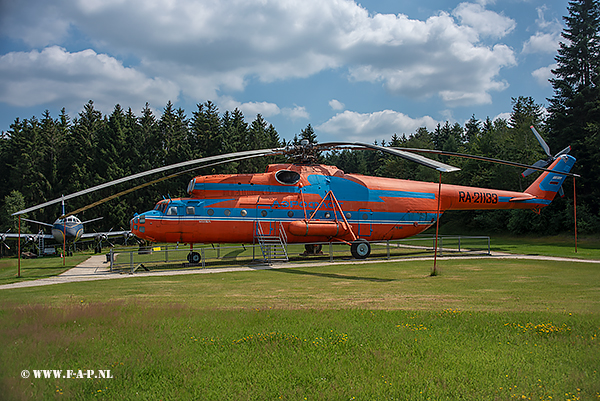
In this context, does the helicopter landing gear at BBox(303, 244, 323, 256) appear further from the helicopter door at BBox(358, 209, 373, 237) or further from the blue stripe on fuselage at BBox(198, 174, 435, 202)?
the blue stripe on fuselage at BBox(198, 174, 435, 202)

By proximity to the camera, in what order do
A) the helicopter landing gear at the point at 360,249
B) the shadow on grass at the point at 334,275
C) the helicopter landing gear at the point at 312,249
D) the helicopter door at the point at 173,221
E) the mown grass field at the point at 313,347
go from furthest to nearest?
the helicopter landing gear at the point at 312,249, the helicopter landing gear at the point at 360,249, the helicopter door at the point at 173,221, the shadow on grass at the point at 334,275, the mown grass field at the point at 313,347

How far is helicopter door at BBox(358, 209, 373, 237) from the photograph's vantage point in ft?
75.0

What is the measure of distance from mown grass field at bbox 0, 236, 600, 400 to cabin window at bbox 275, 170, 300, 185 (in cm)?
1223

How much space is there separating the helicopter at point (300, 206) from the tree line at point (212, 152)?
21.9 m

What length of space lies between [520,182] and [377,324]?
1886 inches

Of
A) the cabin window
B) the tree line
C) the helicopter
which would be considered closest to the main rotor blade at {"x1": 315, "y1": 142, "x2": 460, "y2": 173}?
the helicopter

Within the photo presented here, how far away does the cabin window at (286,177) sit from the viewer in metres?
22.0

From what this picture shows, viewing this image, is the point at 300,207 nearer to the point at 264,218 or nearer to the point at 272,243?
the point at 264,218

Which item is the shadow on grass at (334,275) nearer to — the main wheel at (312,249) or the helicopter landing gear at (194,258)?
the helicopter landing gear at (194,258)

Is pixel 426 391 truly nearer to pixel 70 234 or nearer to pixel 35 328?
pixel 35 328

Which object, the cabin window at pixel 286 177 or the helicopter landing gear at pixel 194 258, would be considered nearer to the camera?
the helicopter landing gear at pixel 194 258

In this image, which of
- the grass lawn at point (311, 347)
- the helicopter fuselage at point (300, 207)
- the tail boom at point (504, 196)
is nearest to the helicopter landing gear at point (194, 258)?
the helicopter fuselage at point (300, 207)

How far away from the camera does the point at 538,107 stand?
62.7m

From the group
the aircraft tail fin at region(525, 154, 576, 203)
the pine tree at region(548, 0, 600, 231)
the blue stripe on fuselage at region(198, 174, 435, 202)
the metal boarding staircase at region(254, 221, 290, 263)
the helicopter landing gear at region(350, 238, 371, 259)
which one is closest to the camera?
the metal boarding staircase at region(254, 221, 290, 263)
